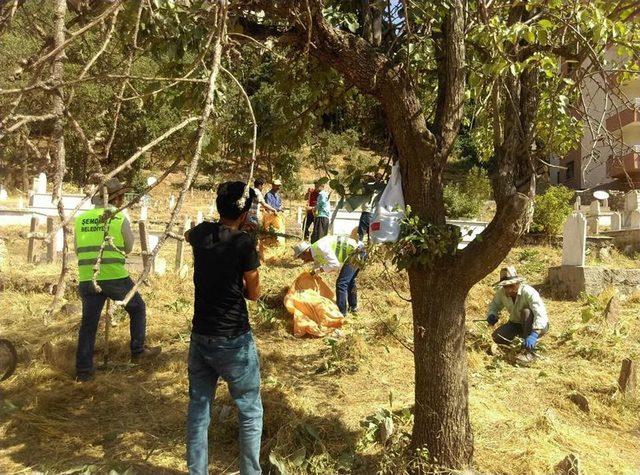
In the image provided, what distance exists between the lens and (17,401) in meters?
4.25

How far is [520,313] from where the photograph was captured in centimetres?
579

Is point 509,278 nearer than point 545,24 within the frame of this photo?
No

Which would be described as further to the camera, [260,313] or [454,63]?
[260,313]

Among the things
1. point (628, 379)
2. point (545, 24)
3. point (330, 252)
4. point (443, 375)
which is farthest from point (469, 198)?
point (545, 24)

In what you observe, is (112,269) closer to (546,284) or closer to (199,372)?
(199,372)

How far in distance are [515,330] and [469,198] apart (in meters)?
13.5

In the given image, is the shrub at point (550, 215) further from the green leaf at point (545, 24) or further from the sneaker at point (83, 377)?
the sneaker at point (83, 377)

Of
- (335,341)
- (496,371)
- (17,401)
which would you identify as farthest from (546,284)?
(17,401)

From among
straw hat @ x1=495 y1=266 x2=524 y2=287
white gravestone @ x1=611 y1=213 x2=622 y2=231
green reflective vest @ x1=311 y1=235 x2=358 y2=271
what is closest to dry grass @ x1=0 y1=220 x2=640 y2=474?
straw hat @ x1=495 y1=266 x2=524 y2=287

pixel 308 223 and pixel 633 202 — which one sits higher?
pixel 633 202

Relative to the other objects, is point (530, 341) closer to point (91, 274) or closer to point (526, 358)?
point (526, 358)

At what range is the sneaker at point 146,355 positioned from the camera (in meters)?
5.10

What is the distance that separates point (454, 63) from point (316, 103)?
1460mm

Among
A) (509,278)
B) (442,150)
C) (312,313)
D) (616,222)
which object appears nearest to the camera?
(442,150)
